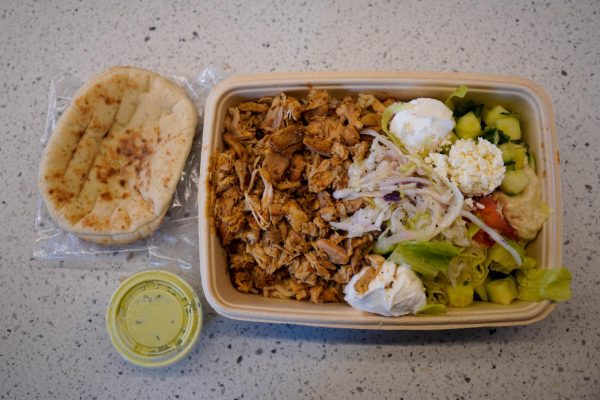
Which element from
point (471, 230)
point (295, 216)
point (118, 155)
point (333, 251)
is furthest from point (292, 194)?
point (118, 155)

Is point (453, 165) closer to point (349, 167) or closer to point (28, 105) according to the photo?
point (349, 167)

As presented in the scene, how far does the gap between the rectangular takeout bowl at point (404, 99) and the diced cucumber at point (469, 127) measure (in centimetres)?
10

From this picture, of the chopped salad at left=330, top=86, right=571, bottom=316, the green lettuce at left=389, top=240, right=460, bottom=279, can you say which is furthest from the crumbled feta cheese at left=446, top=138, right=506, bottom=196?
the green lettuce at left=389, top=240, right=460, bottom=279

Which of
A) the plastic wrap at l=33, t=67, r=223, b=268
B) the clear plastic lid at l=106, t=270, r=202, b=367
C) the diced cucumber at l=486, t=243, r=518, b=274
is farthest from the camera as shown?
the plastic wrap at l=33, t=67, r=223, b=268

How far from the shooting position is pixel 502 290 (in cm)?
158

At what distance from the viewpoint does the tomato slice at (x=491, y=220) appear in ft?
5.10

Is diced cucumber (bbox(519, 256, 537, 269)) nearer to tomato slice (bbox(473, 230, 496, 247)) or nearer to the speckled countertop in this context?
tomato slice (bbox(473, 230, 496, 247))

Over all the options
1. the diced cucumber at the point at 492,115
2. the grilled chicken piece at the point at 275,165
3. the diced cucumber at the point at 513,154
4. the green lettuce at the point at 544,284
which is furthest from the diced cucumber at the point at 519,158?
the grilled chicken piece at the point at 275,165

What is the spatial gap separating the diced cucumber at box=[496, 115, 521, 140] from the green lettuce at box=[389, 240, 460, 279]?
472 mm

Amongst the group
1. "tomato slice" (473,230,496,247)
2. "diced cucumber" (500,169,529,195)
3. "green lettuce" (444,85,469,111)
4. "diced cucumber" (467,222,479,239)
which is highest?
"green lettuce" (444,85,469,111)

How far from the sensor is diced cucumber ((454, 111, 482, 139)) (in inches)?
62.3

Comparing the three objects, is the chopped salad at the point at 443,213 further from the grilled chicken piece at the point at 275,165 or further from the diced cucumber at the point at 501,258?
the grilled chicken piece at the point at 275,165

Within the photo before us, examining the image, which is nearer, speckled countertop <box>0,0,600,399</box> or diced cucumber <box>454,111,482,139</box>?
diced cucumber <box>454,111,482,139</box>

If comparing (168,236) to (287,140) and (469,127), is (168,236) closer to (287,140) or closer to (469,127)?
(287,140)
